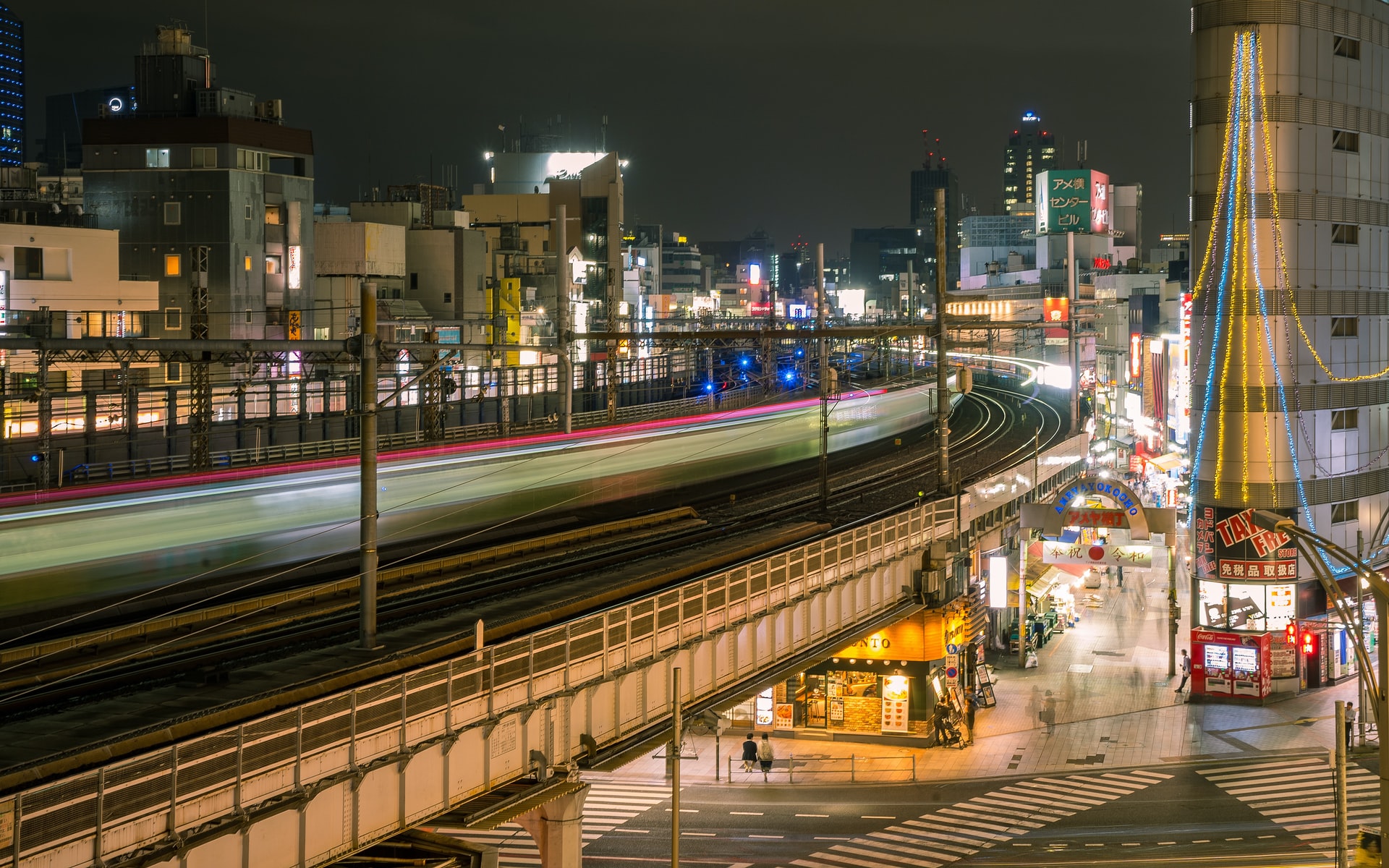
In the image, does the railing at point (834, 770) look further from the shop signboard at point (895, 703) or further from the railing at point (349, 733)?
the railing at point (349, 733)

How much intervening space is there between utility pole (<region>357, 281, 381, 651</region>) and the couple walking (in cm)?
1730

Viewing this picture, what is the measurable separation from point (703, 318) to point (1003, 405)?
2249 cm

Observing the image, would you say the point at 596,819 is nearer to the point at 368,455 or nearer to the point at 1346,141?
the point at 368,455

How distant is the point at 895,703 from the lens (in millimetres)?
37531

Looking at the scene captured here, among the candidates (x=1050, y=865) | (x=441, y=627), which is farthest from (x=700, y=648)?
(x=1050, y=865)

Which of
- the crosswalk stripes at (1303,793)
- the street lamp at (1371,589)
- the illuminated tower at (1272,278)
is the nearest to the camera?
the street lamp at (1371,589)

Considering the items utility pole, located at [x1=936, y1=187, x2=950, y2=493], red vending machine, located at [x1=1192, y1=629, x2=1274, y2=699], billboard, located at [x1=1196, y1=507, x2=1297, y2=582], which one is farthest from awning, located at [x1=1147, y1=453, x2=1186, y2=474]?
utility pole, located at [x1=936, y1=187, x2=950, y2=493]

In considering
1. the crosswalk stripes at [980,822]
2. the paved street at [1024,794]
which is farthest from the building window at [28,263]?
the crosswalk stripes at [980,822]

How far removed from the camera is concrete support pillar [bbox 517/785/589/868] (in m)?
19.4

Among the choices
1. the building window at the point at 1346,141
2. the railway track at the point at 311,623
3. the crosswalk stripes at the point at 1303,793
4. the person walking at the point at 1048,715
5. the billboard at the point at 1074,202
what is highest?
the billboard at the point at 1074,202

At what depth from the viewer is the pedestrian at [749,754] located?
34.8m

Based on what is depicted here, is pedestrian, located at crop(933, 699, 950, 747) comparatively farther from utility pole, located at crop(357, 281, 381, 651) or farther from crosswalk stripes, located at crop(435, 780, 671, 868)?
utility pole, located at crop(357, 281, 381, 651)

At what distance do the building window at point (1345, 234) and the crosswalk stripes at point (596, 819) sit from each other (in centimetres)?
2722

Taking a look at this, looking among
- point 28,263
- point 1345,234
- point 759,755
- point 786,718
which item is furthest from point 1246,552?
point 28,263
